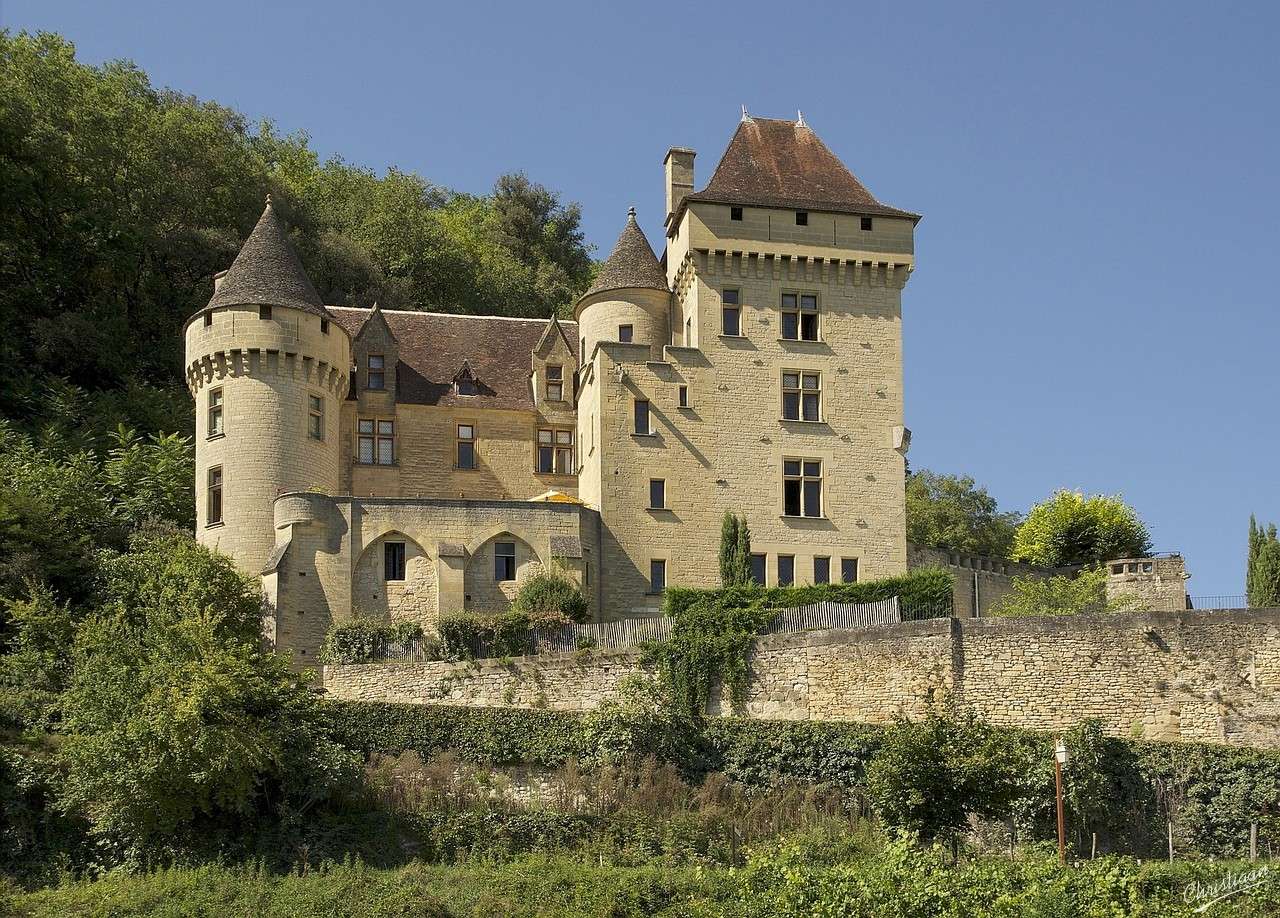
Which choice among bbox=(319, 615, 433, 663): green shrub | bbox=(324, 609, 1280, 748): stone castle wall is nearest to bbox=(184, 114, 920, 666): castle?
bbox=(319, 615, 433, 663): green shrub

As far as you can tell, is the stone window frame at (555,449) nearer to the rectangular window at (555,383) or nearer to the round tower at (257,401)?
the rectangular window at (555,383)

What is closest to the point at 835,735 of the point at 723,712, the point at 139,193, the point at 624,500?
the point at 723,712

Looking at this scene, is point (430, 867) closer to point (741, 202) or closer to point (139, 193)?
point (741, 202)

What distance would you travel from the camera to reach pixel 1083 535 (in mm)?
53969

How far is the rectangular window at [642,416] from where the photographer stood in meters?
42.4

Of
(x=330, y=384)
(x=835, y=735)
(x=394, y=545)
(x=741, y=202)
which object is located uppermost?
(x=741, y=202)

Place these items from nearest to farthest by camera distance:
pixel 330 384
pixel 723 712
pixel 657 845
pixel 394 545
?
1. pixel 657 845
2. pixel 723 712
3. pixel 394 545
4. pixel 330 384

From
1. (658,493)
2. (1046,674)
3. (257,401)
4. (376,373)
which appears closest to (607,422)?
(658,493)

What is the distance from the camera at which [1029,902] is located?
78.6 ft

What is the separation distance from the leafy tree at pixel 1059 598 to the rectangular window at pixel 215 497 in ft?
61.5

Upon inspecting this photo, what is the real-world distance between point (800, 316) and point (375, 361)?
11.1 m

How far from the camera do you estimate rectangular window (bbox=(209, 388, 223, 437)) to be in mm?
41406

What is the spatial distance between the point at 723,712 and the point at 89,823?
12.7 metres

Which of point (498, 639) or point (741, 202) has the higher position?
point (741, 202)
